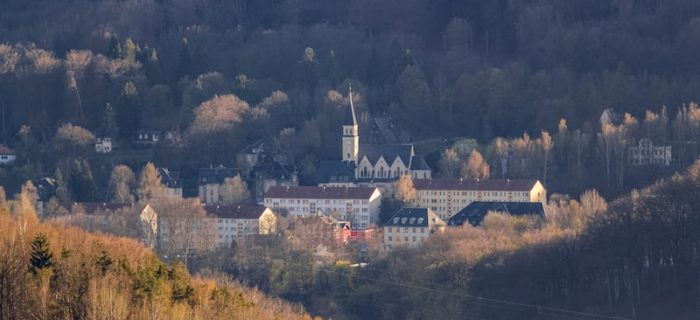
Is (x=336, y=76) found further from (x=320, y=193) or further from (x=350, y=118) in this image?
(x=320, y=193)

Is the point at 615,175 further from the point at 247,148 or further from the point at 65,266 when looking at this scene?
the point at 65,266

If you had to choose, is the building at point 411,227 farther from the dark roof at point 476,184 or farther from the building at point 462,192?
the dark roof at point 476,184

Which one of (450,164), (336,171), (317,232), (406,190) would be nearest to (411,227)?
(317,232)

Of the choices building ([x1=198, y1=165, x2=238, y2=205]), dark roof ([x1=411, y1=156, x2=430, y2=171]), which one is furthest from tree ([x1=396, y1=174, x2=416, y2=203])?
building ([x1=198, y1=165, x2=238, y2=205])

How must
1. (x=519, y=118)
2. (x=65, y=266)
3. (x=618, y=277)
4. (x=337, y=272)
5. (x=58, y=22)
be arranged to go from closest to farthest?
(x=65, y=266), (x=618, y=277), (x=337, y=272), (x=519, y=118), (x=58, y=22)

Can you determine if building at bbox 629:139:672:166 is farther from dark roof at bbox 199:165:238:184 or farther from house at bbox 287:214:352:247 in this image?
dark roof at bbox 199:165:238:184

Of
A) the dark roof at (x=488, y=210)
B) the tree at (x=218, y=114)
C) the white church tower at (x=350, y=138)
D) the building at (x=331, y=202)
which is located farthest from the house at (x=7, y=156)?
the dark roof at (x=488, y=210)

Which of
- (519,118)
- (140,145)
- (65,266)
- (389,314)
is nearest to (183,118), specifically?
(140,145)
